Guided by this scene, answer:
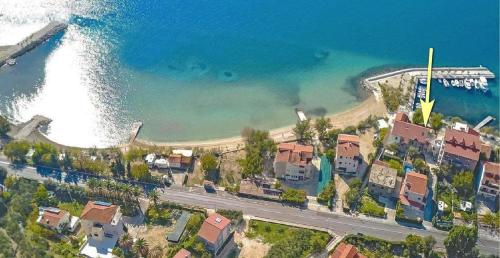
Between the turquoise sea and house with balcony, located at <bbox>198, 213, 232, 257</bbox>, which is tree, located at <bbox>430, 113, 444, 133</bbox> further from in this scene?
house with balcony, located at <bbox>198, 213, 232, 257</bbox>

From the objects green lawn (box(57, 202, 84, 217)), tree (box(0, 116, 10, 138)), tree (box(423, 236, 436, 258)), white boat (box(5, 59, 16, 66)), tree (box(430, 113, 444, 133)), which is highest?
white boat (box(5, 59, 16, 66))

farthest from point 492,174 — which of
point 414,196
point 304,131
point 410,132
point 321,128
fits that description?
point 304,131

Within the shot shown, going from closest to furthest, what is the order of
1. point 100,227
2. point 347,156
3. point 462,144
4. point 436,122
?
point 100,227, point 347,156, point 462,144, point 436,122

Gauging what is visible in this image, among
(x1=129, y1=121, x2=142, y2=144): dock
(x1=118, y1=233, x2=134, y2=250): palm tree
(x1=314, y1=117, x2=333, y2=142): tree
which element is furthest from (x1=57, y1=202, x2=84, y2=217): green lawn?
(x1=314, y1=117, x2=333, y2=142): tree

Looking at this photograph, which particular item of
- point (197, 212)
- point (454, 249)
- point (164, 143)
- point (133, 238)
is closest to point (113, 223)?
point (133, 238)

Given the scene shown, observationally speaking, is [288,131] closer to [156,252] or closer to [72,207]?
[156,252]

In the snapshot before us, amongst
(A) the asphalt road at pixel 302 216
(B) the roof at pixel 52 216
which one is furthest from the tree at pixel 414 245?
(B) the roof at pixel 52 216

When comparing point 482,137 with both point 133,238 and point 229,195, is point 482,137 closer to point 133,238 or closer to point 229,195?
point 229,195
